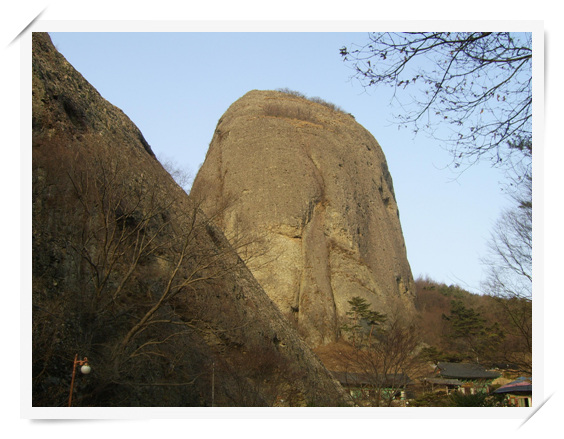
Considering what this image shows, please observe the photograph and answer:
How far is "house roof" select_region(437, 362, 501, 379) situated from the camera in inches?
1219

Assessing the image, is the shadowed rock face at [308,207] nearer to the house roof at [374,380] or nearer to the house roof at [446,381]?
the house roof at [446,381]

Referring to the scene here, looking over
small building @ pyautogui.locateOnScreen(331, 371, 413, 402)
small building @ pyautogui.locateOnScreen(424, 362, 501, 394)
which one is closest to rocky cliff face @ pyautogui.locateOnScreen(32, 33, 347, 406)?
small building @ pyautogui.locateOnScreen(331, 371, 413, 402)

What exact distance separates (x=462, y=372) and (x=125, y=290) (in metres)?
24.3

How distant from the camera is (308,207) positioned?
38.1 meters

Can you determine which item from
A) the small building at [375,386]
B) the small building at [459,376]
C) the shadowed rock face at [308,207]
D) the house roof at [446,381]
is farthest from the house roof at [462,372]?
the small building at [375,386]

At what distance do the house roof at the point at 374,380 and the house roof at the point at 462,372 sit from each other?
930 cm

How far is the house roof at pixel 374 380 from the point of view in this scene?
19820 millimetres

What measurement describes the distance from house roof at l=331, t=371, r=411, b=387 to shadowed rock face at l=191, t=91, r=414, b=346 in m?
10.7

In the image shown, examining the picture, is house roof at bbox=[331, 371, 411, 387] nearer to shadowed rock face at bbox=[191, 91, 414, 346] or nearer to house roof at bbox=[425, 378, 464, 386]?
house roof at bbox=[425, 378, 464, 386]

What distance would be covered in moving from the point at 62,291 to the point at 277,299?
23650 mm

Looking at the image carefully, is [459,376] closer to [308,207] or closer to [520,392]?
[308,207]

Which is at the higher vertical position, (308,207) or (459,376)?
(308,207)

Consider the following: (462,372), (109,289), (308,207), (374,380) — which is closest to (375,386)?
(374,380)
